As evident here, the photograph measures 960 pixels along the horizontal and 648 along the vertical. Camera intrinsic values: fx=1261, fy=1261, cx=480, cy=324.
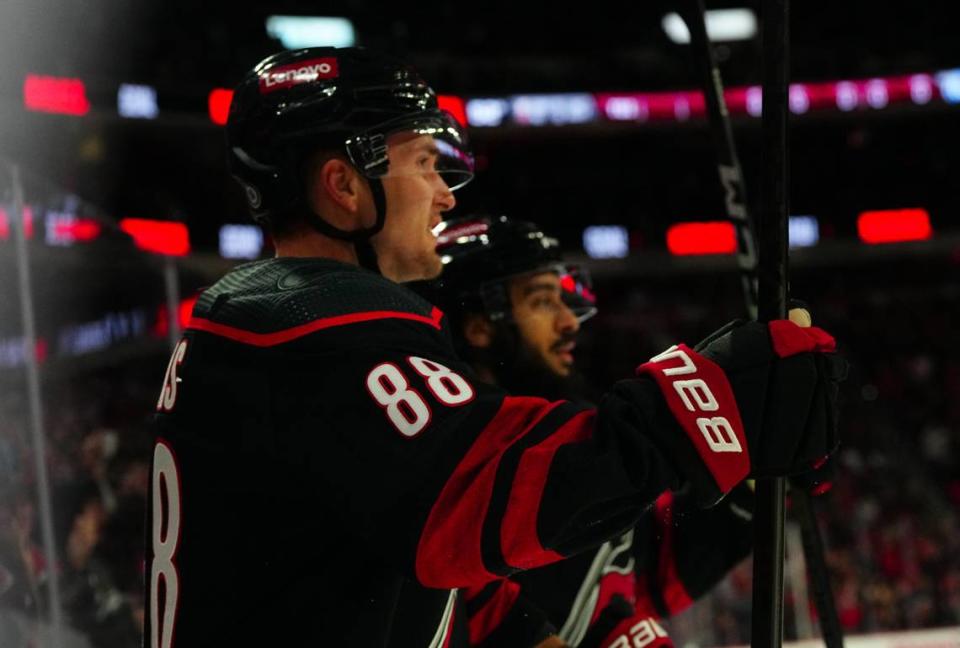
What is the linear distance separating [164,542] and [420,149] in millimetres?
596

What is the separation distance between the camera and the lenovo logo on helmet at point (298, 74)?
1.62m

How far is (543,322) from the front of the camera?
294 centimetres

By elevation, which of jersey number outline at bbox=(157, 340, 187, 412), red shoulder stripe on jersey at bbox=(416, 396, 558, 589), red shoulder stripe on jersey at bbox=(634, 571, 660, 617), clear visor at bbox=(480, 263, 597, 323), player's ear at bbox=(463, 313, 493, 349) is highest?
clear visor at bbox=(480, 263, 597, 323)

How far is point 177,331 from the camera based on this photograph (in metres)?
4.15

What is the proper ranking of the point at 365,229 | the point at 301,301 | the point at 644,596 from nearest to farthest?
the point at 301,301 < the point at 365,229 < the point at 644,596

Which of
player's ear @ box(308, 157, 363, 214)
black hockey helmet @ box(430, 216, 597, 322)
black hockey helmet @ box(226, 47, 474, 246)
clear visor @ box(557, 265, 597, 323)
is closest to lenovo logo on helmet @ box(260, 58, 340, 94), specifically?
black hockey helmet @ box(226, 47, 474, 246)

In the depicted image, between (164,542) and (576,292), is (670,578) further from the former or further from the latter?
(164,542)

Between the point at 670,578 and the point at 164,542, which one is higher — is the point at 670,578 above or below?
below

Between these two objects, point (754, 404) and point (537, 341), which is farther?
point (537, 341)

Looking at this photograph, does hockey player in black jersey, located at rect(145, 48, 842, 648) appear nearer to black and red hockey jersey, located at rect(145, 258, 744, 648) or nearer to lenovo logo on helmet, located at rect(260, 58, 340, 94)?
black and red hockey jersey, located at rect(145, 258, 744, 648)

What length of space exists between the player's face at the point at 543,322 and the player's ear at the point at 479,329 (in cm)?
7

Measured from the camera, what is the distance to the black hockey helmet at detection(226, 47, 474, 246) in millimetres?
1603

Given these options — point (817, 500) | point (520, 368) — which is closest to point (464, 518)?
point (520, 368)

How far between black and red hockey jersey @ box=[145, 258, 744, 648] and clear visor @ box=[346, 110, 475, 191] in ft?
0.59
